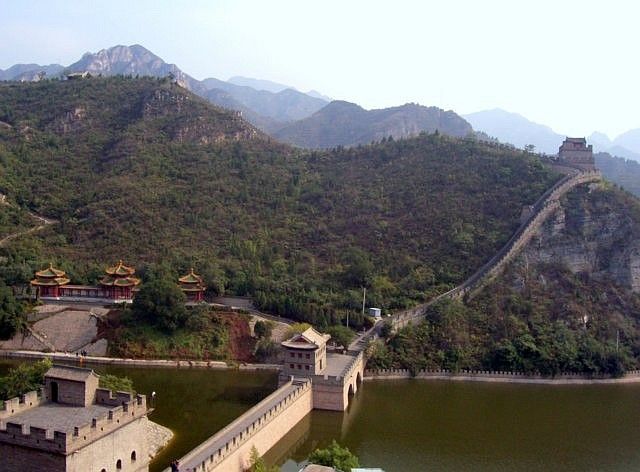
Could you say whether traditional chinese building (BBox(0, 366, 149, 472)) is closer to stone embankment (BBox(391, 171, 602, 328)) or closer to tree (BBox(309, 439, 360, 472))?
tree (BBox(309, 439, 360, 472))

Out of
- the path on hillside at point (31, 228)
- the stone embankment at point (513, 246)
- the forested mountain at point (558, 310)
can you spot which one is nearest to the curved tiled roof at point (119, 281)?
the path on hillside at point (31, 228)

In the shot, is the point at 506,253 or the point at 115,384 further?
the point at 506,253

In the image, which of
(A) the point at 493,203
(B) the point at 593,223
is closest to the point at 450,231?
(A) the point at 493,203

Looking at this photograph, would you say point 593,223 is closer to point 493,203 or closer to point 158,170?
point 493,203

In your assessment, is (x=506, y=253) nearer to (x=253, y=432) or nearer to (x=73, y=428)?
(x=253, y=432)

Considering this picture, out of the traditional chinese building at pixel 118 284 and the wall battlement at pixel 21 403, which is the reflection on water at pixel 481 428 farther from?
the traditional chinese building at pixel 118 284

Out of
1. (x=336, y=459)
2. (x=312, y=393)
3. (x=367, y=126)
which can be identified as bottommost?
(x=312, y=393)

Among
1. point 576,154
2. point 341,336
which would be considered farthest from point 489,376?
point 576,154
